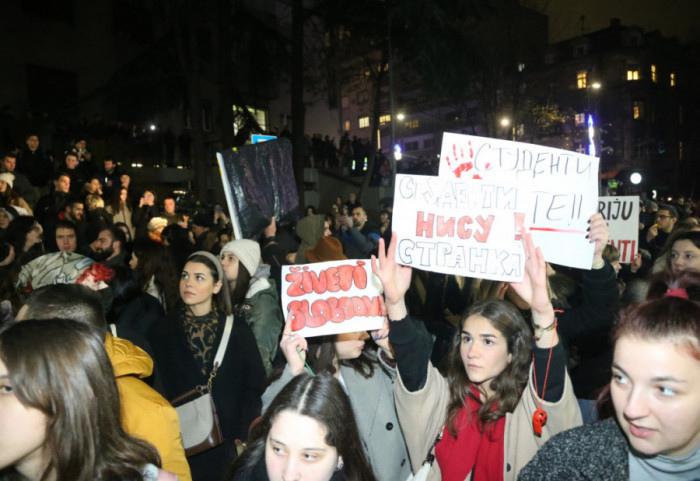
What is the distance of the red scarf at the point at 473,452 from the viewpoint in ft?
7.86

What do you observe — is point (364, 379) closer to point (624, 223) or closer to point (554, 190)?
point (554, 190)

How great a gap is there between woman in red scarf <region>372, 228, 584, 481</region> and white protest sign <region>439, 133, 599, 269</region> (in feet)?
1.03

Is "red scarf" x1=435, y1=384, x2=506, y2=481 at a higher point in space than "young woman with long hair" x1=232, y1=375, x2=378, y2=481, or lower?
lower

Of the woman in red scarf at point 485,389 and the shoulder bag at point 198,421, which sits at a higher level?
the woman in red scarf at point 485,389

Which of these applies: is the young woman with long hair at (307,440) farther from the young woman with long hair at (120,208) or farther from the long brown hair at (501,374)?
the young woman with long hair at (120,208)

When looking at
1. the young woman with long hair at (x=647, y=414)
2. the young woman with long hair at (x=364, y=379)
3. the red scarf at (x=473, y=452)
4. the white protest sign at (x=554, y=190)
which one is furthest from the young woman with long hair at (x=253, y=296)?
the young woman with long hair at (x=647, y=414)

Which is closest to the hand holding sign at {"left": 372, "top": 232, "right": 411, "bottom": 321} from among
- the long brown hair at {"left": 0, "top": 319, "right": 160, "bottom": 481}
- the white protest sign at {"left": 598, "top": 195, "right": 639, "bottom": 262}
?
the long brown hair at {"left": 0, "top": 319, "right": 160, "bottom": 481}

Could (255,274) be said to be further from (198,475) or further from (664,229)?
(664,229)

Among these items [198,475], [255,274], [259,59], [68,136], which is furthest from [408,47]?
[198,475]

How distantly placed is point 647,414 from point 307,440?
1.26m

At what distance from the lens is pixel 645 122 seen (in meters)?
50.7

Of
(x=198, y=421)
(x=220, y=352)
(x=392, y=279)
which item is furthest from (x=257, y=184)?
(x=392, y=279)

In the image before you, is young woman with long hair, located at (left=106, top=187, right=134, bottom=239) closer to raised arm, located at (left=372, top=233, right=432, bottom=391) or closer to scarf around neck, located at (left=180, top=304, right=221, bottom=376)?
scarf around neck, located at (left=180, top=304, right=221, bottom=376)

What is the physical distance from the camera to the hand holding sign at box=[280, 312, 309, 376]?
268 centimetres
